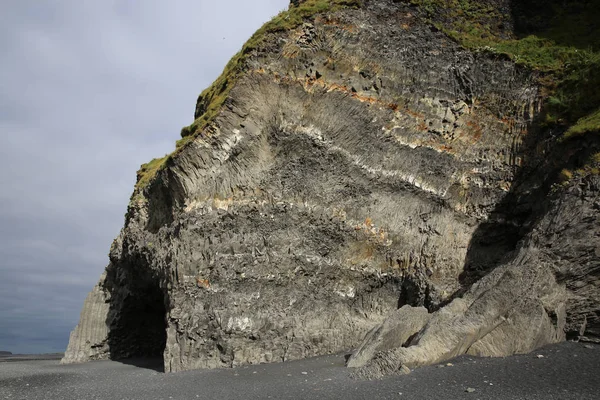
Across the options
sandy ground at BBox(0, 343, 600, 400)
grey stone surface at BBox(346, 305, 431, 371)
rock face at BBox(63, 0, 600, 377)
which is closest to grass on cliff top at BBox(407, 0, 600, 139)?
rock face at BBox(63, 0, 600, 377)

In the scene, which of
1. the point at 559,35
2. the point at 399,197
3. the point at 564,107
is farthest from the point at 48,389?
the point at 559,35

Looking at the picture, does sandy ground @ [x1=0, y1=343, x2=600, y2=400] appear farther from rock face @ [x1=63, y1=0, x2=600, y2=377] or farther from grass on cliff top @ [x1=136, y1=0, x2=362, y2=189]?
grass on cliff top @ [x1=136, y1=0, x2=362, y2=189]

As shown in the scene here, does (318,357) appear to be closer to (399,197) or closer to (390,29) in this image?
(399,197)

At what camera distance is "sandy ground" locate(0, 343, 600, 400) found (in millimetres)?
9125

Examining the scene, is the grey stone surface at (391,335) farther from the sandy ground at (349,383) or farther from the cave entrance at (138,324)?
the cave entrance at (138,324)

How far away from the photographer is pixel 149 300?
80.6ft

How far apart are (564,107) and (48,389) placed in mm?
19347

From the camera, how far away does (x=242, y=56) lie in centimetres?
1862

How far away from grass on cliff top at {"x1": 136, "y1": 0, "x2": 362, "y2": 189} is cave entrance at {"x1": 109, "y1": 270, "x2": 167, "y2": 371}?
7.46m

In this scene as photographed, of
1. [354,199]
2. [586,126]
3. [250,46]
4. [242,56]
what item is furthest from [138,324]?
[586,126]

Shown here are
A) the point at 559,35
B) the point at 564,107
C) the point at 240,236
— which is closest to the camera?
the point at 240,236

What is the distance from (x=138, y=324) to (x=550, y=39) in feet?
79.1

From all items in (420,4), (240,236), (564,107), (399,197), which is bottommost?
(240,236)

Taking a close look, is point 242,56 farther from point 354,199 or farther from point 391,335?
point 391,335
